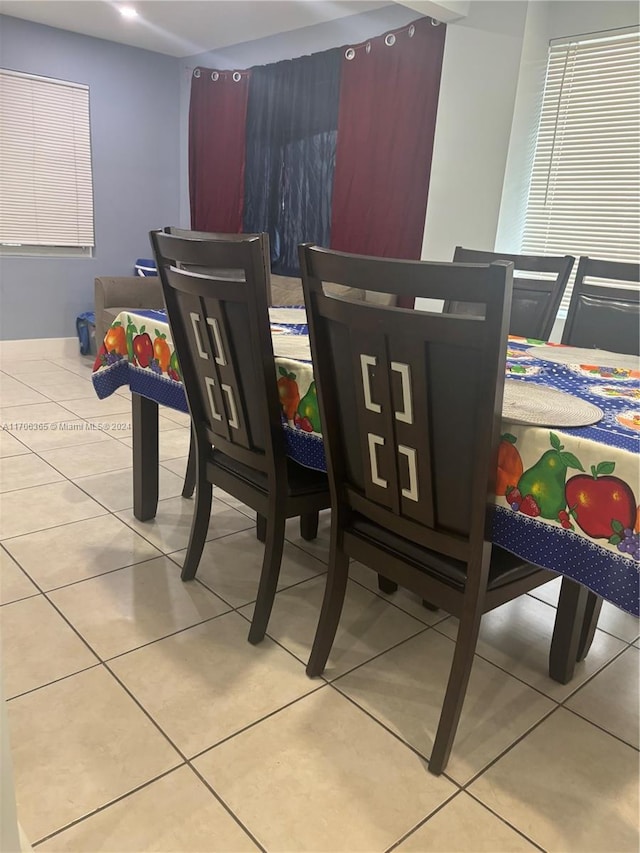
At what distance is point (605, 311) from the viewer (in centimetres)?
220

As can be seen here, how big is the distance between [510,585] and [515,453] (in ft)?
1.03

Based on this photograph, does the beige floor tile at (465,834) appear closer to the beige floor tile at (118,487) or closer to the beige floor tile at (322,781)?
the beige floor tile at (322,781)

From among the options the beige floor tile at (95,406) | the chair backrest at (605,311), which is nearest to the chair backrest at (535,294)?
the chair backrest at (605,311)

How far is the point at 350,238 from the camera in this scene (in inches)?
160

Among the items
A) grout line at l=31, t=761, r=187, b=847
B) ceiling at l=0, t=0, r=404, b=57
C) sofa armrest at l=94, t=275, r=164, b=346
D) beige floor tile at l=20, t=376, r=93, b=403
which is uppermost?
ceiling at l=0, t=0, r=404, b=57

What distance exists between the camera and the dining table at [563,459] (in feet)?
3.41

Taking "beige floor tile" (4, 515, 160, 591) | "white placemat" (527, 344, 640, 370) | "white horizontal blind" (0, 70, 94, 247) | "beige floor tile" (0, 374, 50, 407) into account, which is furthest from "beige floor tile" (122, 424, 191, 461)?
"white horizontal blind" (0, 70, 94, 247)

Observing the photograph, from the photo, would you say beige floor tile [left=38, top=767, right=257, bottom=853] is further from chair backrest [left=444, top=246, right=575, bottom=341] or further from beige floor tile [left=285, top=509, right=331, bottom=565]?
chair backrest [left=444, top=246, right=575, bottom=341]

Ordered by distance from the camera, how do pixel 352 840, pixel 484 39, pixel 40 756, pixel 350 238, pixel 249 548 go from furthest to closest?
pixel 350 238
pixel 484 39
pixel 249 548
pixel 40 756
pixel 352 840

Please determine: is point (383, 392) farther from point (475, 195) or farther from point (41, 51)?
point (41, 51)

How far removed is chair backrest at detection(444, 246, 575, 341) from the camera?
7.47 ft

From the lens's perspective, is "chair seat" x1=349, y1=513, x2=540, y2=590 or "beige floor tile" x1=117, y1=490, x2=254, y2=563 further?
"beige floor tile" x1=117, y1=490, x2=254, y2=563

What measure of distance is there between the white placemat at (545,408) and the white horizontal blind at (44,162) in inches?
182

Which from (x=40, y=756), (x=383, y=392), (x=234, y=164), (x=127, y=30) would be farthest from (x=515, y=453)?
(x=127, y=30)
